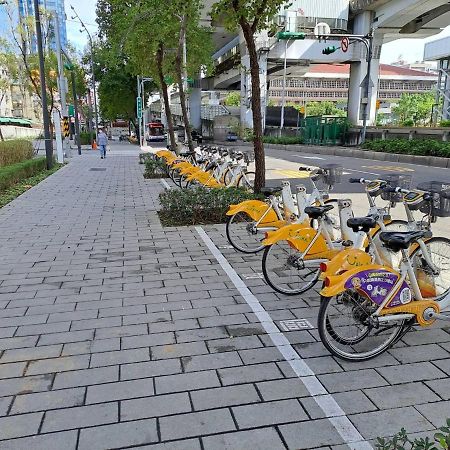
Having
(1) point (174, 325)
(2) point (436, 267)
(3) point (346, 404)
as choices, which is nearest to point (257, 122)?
(2) point (436, 267)

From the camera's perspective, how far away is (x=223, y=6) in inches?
291

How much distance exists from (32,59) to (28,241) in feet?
102

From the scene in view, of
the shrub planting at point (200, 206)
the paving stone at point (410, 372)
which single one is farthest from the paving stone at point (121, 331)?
the shrub planting at point (200, 206)

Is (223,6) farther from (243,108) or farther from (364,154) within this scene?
(243,108)

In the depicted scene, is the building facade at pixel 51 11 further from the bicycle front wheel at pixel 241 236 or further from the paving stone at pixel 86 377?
the paving stone at pixel 86 377

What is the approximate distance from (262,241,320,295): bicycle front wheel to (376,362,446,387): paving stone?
1401mm

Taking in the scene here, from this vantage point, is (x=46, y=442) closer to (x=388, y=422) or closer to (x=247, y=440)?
Result: (x=247, y=440)

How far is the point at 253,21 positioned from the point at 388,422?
7.19 m

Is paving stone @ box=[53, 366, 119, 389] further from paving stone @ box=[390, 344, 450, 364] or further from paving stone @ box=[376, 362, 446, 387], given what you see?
paving stone @ box=[390, 344, 450, 364]

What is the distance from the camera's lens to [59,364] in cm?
323

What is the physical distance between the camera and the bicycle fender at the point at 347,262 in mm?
3252

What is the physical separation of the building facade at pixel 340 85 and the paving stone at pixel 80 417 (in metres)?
81.9

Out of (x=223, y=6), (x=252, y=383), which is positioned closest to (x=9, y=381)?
(x=252, y=383)

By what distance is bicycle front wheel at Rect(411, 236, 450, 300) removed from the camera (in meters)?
3.58
